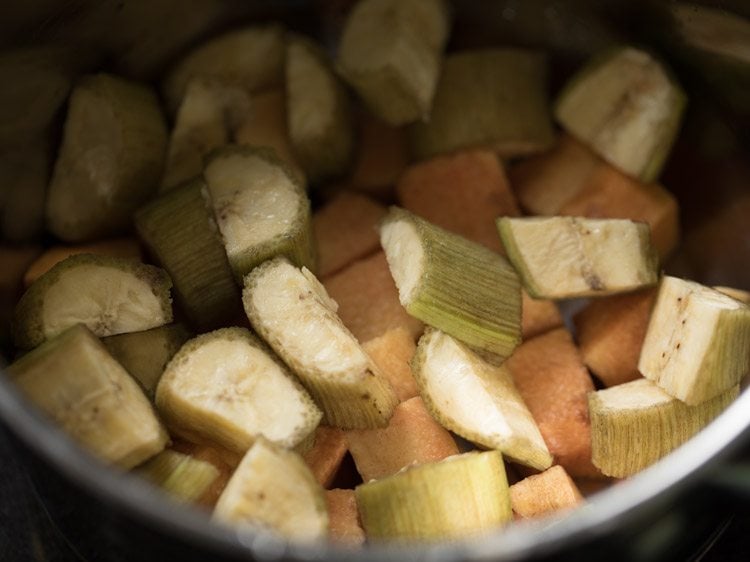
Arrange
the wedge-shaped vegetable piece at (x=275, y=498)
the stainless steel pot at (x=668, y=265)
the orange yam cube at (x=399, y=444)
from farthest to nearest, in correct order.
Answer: the orange yam cube at (x=399, y=444) → the wedge-shaped vegetable piece at (x=275, y=498) → the stainless steel pot at (x=668, y=265)

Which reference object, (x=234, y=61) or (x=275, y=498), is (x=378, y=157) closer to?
(x=234, y=61)

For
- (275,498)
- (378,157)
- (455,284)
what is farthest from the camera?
(378,157)

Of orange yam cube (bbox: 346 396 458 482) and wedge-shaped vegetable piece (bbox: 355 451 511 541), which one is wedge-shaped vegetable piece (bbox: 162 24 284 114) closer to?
orange yam cube (bbox: 346 396 458 482)

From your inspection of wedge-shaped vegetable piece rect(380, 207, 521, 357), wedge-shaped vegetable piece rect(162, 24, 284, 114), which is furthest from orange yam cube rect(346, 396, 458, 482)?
wedge-shaped vegetable piece rect(162, 24, 284, 114)

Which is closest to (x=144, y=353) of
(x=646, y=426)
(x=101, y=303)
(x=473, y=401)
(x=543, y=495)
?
(x=101, y=303)

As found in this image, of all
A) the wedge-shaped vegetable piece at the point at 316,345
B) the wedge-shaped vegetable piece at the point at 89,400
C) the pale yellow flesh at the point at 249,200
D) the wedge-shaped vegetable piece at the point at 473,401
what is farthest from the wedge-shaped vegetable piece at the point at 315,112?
the wedge-shaped vegetable piece at the point at 89,400

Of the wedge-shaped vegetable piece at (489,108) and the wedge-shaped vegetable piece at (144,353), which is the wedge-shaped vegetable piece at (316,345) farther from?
the wedge-shaped vegetable piece at (489,108)
